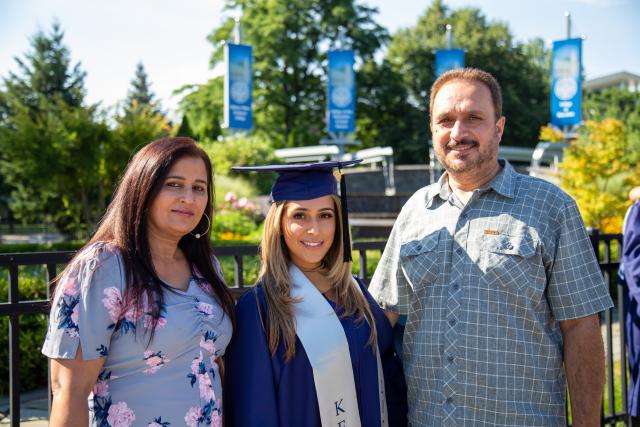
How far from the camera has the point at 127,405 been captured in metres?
1.94

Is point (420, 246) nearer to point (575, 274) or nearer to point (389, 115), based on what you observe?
point (575, 274)

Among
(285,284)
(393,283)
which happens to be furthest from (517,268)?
(285,284)

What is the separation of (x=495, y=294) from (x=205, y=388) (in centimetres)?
107

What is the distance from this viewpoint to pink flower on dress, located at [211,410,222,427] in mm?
2066

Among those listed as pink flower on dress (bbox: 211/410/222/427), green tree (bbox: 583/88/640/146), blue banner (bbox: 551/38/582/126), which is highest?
green tree (bbox: 583/88/640/146)

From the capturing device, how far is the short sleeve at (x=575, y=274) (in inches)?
85.0

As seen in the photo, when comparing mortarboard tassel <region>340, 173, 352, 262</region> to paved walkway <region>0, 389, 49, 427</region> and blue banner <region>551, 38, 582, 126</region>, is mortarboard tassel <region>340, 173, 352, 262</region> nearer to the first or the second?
paved walkway <region>0, 389, 49, 427</region>

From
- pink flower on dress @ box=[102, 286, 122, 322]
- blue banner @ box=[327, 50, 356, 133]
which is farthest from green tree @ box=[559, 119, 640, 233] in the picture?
blue banner @ box=[327, 50, 356, 133]

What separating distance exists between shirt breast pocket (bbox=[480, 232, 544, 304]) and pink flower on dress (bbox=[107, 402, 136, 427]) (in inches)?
50.9

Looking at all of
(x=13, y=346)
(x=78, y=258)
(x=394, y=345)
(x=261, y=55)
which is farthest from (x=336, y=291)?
(x=261, y=55)

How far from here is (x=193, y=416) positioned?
79.5 inches

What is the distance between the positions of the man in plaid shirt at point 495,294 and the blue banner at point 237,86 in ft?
62.6

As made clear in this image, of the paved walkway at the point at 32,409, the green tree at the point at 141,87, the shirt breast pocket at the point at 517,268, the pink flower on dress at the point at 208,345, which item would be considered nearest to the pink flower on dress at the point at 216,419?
the pink flower on dress at the point at 208,345

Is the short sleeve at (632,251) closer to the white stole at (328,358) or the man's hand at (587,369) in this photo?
the man's hand at (587,369)
